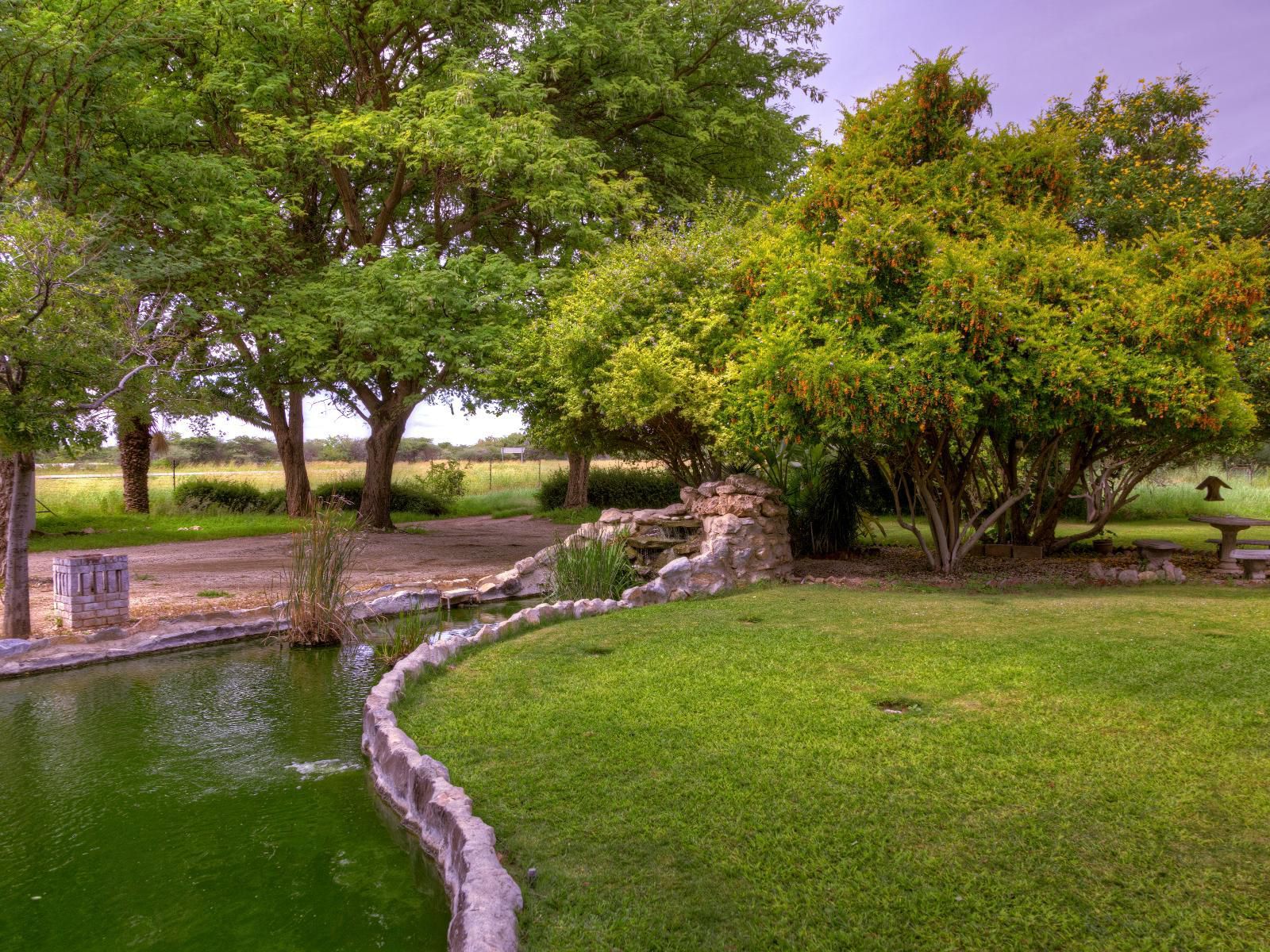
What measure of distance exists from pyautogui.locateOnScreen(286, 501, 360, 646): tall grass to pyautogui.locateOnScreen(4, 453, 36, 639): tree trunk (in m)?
1.89

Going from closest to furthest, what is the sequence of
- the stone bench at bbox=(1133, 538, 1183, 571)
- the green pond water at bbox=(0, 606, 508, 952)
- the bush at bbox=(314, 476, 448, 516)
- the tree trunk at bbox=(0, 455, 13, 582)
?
the green pond water at bbox=(0, 606, 508, 952), the stone bench at bbox=(1133, 538, 1183, 571), the tree trunk at bbox=(0, 455, 13, 582), the bush at bbox=(314, 476, 448, 516)

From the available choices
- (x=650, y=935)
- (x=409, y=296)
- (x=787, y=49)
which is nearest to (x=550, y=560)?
(x=409, y=296)

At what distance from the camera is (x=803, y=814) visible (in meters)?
3.06

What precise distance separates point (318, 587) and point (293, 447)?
1212 centimetres

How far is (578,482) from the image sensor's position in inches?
753

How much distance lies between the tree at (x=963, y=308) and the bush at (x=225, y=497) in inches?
537

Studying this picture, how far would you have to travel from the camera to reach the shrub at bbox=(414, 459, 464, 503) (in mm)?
21891

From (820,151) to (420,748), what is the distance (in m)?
7.83

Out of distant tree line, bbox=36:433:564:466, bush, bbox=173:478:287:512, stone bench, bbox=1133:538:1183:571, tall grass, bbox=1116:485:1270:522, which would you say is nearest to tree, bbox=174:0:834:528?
bush, bbox=173:478:287:512

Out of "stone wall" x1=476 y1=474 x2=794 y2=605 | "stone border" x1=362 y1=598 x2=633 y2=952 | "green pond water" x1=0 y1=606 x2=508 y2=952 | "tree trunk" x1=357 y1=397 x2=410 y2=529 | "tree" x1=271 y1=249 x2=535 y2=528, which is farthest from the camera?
"tree trunk" x1=357 y1=397 x2=410 y2=529

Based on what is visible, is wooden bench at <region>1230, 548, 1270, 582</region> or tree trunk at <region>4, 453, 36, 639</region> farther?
wooden bench at <region>1230, 548, 1270, 582</region>

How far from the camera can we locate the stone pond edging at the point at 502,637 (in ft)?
8.31

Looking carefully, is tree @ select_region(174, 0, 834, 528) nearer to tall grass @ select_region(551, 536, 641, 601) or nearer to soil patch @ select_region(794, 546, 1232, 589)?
tall grass @ select_region(551, 536, 641, 601)

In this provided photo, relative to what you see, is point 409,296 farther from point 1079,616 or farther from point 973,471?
point 1079,616
